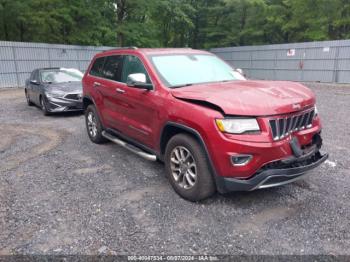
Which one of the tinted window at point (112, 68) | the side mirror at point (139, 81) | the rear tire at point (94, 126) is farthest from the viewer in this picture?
the rear tire at point (94, 126)

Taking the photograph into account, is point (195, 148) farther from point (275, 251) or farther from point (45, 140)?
point (45, 140)

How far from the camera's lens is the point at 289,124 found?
334 cm

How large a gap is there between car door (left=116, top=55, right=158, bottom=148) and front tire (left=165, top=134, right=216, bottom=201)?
0.51 metres

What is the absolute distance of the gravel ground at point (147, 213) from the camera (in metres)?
2.92

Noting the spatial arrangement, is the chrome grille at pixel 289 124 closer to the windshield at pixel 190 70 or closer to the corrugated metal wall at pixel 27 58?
the windshield at pixel 190 70

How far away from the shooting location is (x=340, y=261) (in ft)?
8.66

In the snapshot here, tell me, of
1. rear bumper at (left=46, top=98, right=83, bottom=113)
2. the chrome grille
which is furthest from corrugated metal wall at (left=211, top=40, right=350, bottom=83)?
the chrome grille

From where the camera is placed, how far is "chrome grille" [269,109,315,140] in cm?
319

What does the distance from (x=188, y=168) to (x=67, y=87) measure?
23.2ft

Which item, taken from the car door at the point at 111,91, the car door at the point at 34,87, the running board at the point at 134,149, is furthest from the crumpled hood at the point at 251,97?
the car door at the point at 34,87

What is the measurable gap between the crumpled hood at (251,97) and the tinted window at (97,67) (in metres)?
2.65

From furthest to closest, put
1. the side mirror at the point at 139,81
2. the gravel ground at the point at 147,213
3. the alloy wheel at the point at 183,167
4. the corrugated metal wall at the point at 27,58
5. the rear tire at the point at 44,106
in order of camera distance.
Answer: the corrugated metal wall at the point at 27,58 < the rear tire at the point at 44,106 < the side mirror at the point at 139,81 < the alloy wheel at the point at 183,167 < the gravel ground at the point at 147,213

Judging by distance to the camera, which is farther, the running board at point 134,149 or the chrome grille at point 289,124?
the running board at point 134,149

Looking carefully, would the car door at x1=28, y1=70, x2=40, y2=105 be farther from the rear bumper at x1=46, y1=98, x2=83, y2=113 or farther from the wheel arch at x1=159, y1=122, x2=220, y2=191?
the wheel arch at x1=159, y1=122, x2=220, y2=191
